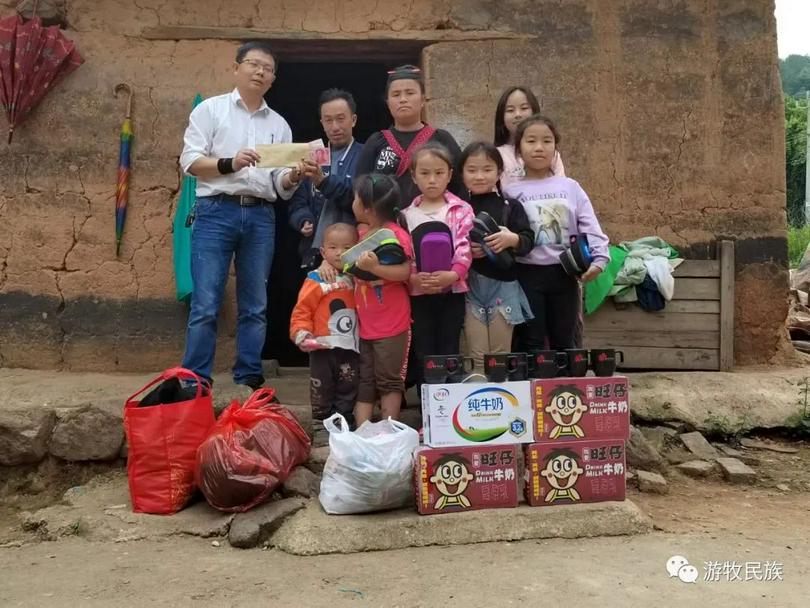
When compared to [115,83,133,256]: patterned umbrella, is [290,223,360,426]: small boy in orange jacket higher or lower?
lower

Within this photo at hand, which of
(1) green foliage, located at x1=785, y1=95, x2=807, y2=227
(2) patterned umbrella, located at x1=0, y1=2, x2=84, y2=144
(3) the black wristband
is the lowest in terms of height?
(3) the black wristband

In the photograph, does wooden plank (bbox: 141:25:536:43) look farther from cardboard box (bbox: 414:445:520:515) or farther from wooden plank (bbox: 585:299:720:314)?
cardboard box (bbox: 414:445:520:515)

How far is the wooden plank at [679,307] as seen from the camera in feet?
16.0

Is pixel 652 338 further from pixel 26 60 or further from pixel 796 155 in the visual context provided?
pixel 796 155

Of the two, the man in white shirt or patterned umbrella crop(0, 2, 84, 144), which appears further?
patterned umbrella crop(0, 2, 84, 144)

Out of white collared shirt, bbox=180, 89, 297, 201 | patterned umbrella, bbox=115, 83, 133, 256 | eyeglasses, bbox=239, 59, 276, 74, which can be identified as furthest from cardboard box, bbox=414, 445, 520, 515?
patterned umbrella, bbox=115, 83, 133, 256

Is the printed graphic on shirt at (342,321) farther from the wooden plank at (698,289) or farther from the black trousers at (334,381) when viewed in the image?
the wooden plank at (698,289)

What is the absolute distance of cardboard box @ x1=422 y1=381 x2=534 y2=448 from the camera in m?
3.22

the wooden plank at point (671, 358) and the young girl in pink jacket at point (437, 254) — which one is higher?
the young girl in pink jacket at point (437, 254)

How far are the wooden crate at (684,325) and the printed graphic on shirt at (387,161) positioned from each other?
1711 mm

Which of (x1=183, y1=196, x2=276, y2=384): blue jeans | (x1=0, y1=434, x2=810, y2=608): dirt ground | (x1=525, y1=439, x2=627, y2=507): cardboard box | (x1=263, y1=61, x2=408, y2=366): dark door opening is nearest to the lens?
(x1=0, y1=434, x2=810, y2=608): dirt ground

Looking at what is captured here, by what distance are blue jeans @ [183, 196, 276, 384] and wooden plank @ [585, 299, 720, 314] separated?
6.54ft

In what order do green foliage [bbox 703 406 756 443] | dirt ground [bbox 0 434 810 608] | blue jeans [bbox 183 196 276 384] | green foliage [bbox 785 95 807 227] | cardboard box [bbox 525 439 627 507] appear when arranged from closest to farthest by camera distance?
dirt ground [bbox 0 434 810 608] < cardboard box [bbox 525 439 627 507] < blue jeans [bbox 183 196 276 384] < green foliage [bbox 703 406 756 443] < green foliage [bbox 785 95 807 227]

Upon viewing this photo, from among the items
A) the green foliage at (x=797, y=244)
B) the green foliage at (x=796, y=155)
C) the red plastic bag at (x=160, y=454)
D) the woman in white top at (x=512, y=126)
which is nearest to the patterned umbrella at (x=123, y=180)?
the red plastic bag at (x=160, y=454)
